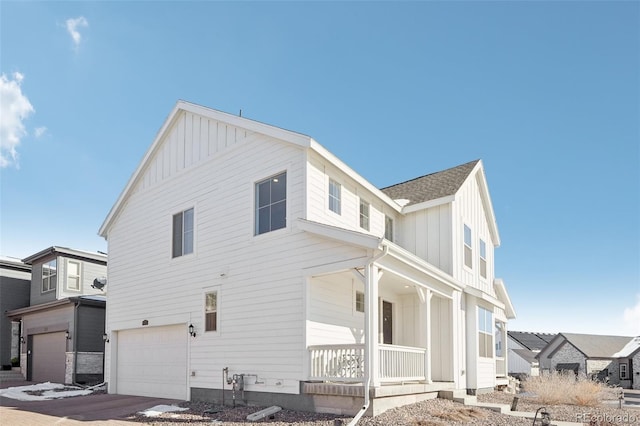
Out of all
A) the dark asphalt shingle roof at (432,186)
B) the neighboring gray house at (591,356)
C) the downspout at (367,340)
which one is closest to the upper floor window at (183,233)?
the downspout at (367,340)

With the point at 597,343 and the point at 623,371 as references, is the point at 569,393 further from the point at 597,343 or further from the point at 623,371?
the point at 597,343

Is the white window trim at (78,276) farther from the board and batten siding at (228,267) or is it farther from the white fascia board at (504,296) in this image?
the white fascia board at (504,296)

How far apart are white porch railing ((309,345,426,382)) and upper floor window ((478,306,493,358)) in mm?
5926

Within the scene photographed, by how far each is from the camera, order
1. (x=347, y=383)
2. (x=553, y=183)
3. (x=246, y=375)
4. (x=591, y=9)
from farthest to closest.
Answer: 1. (x=553, y=183)
2. (x=591, y=9)
3. (x=246, y=375)
4. (x=347, y=383)

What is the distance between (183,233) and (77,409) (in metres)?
5.30

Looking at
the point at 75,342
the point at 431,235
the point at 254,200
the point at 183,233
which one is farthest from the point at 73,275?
the point at 431,235

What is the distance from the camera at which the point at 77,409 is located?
12789mm

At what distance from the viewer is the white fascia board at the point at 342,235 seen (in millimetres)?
10594

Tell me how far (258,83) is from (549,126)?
33.0ft

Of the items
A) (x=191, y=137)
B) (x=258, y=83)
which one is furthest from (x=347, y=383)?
(x=258, y=83)

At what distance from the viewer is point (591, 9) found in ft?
48.5

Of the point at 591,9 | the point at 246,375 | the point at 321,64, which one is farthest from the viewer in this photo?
the point at 321,64

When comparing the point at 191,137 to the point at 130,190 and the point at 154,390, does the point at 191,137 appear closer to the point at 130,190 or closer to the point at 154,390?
the point at 130,190

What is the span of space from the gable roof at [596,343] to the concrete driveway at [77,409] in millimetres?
36784
